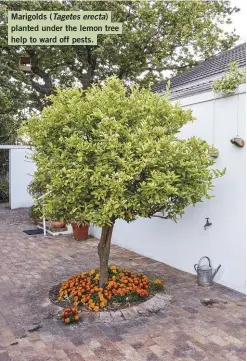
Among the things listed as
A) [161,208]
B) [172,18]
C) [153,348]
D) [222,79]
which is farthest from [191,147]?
[172,18]

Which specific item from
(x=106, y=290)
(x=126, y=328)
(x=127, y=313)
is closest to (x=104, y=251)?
(x=106, y=290)

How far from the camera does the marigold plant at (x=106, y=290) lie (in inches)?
183

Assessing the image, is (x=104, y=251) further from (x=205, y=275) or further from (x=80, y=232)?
(x=80, y=232)

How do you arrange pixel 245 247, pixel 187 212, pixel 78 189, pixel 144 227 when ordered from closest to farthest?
pixel 78 189
pixel 245 247
pixel 187 212
pixel 144 227

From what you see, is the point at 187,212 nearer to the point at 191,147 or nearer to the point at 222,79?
the point at 191,147

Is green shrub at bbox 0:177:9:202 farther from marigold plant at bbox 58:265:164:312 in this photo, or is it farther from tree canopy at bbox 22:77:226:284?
tree canopy at bbox 22:77:226:284

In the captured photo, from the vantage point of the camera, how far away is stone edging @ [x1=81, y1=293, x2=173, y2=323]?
434 centimetres

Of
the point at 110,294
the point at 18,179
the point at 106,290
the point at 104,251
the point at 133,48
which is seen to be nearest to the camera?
the point at 110,294

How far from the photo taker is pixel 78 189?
4.14 metres

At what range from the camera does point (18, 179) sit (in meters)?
14.4

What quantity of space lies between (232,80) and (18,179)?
11.1 meters

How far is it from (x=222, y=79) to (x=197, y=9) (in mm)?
10779

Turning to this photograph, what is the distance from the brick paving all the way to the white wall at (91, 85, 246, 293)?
0.32m

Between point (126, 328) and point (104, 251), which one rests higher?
point (104, 251)
